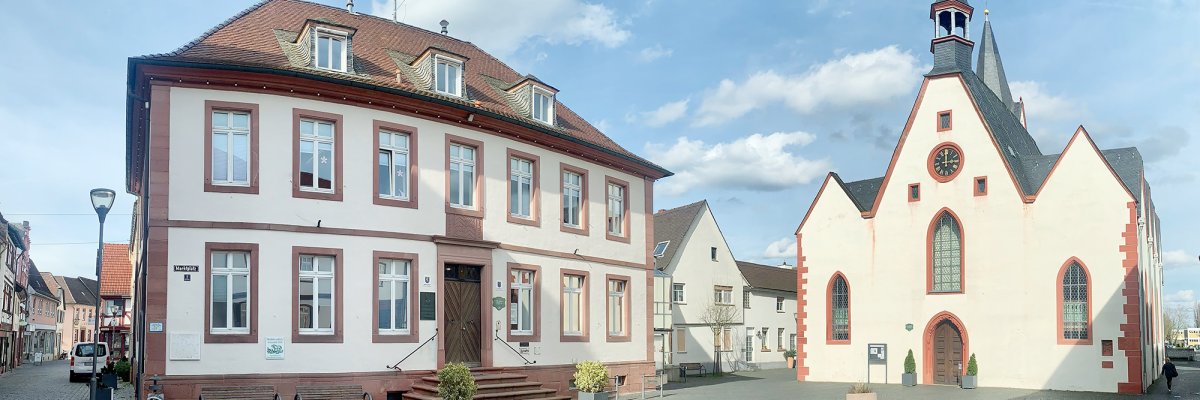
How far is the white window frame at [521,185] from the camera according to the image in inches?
972

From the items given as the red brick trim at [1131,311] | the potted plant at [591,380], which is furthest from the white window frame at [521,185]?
the red brick trim at [1131,311]

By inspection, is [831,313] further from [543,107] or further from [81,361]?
[81,361]

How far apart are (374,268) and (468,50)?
987cm

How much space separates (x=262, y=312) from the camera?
19.7 metres

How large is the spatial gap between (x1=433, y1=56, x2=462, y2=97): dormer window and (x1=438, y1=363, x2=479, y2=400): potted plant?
684 cm

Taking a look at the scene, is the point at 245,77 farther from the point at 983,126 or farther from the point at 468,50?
the point at 983,126

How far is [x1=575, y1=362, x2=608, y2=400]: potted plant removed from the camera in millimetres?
23406

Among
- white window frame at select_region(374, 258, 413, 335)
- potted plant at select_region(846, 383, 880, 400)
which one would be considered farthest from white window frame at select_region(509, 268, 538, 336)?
potted plant at select_region(846, 383, 880, 400)

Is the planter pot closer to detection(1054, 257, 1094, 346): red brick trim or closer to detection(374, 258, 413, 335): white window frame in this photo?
detection(374, 258, 413, 335): white window frame

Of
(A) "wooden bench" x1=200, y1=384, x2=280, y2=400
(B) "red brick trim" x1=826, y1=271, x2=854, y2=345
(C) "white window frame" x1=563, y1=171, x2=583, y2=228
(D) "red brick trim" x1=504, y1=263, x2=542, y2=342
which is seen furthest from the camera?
(B) "red brick trim" x1=826, y1=271, x2=854, y2=345

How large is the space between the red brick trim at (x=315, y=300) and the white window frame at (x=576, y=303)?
683 cm

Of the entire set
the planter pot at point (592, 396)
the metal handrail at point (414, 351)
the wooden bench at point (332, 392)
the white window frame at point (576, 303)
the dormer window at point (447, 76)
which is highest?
the dormer window at point (447, 76)

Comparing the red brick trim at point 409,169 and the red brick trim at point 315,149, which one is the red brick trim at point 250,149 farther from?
the red brick trim at point 409,169

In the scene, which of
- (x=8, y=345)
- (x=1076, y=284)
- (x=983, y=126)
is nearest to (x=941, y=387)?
(x=1076, y=284)
